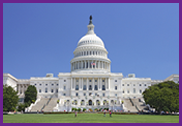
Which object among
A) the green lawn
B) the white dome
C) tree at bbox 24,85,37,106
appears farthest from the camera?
the white dome

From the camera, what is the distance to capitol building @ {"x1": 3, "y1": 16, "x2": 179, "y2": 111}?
94562mm

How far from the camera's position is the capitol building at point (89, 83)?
3723 inches

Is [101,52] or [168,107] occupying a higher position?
[101,52]

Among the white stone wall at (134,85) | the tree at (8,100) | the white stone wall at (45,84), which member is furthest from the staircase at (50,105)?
the white stone wall at (134,85)

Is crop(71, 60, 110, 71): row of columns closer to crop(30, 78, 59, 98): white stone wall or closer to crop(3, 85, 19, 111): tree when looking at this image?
crop(30, 78, 59, 98): white stone wall

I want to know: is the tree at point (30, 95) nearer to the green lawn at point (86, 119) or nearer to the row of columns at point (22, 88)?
the row of columns at point (22, 88)

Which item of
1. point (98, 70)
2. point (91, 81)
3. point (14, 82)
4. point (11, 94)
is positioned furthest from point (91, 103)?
point (14, 82)

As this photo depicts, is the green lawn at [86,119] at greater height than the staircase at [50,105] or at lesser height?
greater

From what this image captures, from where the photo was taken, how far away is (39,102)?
Result: 91062 millimetres

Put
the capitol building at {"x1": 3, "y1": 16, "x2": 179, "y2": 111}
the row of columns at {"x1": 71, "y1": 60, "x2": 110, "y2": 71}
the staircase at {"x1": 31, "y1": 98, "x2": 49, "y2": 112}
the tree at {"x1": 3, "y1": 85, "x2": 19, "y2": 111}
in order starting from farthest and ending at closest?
the row of columns at {"x1": 71, "y1": 60, "x2": 110, "y2": 71} → the capitol building at {"x1": 3, "y1": 16, "x2": 179, "y2": 111} → the staircase at {"x1": 31, "y1": 98, "x2": 49, "y2": 112} → the tree at {"x1": 3, "y1": 85, "x2": 19, "y2": 111}

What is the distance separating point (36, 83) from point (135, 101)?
177 feet

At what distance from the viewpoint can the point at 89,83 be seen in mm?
107500

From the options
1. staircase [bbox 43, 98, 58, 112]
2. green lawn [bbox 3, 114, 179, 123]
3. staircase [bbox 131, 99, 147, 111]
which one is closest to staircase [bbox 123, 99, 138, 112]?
staircase [bbox 131, 99, 147, 111]

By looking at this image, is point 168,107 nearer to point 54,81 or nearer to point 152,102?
point 152,102
